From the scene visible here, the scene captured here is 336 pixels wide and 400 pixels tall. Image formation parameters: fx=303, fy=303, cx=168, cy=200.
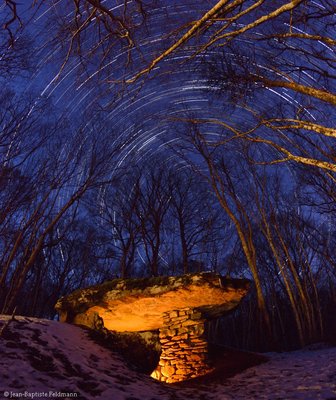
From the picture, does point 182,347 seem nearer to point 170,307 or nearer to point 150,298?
point 170,307

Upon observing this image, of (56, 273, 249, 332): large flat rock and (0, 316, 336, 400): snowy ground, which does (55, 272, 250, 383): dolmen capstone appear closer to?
(56, 273, 249, 332): large flat rock

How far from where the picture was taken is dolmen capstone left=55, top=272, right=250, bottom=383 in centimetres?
806

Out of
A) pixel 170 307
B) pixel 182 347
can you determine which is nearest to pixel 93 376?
pixel 170 307

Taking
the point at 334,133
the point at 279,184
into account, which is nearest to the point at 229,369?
the point at 334,133

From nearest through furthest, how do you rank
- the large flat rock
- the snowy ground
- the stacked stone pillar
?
the snowy ground < the large flat rock < the stacked stone pillar

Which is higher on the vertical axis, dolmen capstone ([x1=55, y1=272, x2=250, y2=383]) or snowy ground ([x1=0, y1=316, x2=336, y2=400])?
dolmen capstone ([x1=55, y1=272, x2=250, y2=383])

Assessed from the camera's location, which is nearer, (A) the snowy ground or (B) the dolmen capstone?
(A) the snowy ground

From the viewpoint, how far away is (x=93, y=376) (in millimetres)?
5172

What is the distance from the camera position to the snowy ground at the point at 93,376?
429 centimetres

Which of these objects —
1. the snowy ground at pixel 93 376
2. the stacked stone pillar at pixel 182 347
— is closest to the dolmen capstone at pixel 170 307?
the stacked stone pillar at pixel 182 347

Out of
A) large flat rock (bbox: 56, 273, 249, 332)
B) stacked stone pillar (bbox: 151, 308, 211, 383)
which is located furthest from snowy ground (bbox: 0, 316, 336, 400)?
stacked stone pillar (bbox: 151, 308, 211, 383)

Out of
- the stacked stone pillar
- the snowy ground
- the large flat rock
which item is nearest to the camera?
the snowy ground

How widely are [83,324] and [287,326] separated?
72.1ft

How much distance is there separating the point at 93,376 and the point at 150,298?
3.12 m
